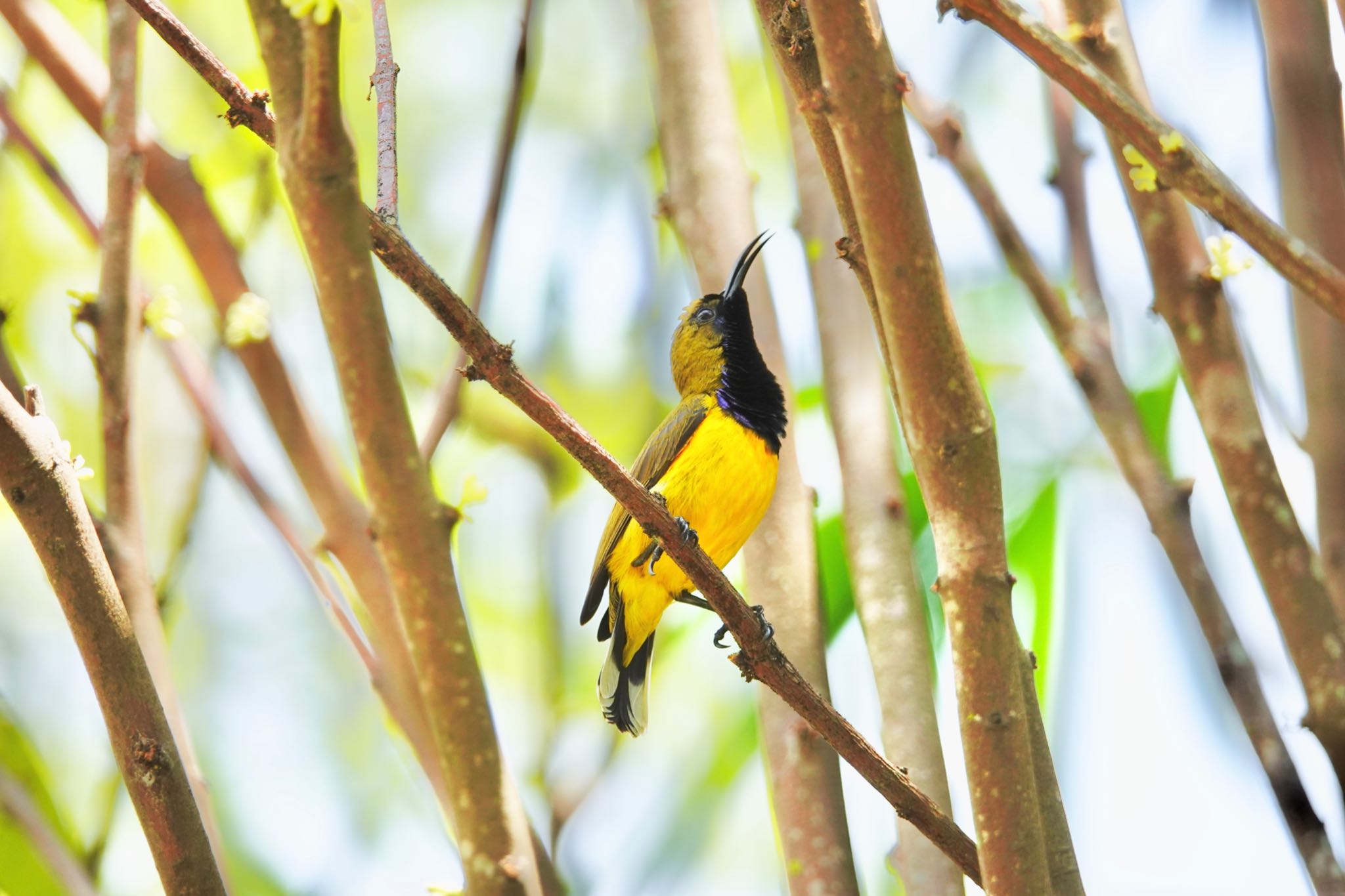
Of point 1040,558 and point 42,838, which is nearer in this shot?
point 42,838

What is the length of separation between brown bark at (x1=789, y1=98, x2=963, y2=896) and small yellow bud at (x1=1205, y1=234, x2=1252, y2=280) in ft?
3.40

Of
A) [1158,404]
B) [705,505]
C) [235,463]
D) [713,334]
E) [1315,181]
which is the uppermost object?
[713,334]

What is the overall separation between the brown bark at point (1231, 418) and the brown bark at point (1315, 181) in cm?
31

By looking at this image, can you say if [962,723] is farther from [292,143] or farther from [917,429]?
[292,143]

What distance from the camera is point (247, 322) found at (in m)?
3.09

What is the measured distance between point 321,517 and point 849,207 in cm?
174

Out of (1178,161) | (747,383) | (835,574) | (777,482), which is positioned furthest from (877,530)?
(1178,161)

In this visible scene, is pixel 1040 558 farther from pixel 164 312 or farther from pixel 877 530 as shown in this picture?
pixel 164 312

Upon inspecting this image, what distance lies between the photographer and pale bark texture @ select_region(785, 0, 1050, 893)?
196cm

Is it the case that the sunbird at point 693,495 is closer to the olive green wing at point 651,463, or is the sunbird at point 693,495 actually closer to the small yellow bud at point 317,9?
the olive green wing at point 651,463

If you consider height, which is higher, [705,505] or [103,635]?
[705,505]

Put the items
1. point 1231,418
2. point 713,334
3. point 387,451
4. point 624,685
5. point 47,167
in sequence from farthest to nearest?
point 713,334 < point 624,685 < point 47,167 < point 1231,418 < point 387,451

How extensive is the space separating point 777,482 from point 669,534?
1.60m

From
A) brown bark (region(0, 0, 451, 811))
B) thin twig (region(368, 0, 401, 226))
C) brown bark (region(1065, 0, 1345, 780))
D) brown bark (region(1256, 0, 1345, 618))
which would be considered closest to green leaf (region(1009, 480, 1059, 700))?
brown bark (region(1256, 0, 1345, 618))
